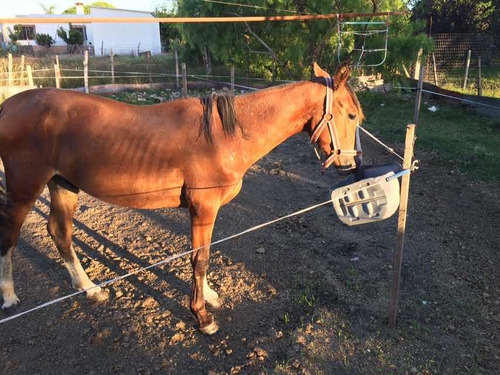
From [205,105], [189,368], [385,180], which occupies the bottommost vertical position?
[189,368]

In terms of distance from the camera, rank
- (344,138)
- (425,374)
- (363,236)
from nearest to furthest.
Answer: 1. (425,374)
2. (344,138)
3. (363,236)

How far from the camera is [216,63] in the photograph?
1881 cm

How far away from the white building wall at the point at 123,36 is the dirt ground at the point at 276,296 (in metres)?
32.6

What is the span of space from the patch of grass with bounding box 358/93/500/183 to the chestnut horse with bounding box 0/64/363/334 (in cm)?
443

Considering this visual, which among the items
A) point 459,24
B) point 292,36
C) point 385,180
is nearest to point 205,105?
point 385,180

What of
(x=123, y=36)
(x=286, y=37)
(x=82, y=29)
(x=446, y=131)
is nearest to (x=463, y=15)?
(x=286, y=37)

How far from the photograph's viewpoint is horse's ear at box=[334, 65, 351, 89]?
2875 mm

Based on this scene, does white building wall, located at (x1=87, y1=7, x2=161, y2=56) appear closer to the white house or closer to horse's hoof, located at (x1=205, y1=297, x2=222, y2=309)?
the white house

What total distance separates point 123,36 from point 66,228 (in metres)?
35.7

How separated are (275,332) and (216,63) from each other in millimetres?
17269

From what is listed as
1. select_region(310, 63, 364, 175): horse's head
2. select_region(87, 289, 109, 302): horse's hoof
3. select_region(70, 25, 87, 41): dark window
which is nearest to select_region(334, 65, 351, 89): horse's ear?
select_region(310, 63, 364, 175): horse's head

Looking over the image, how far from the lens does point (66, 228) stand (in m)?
3.70

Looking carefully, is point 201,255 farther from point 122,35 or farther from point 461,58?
point 122,35

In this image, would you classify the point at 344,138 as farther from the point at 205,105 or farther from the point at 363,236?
the point at 363,236
